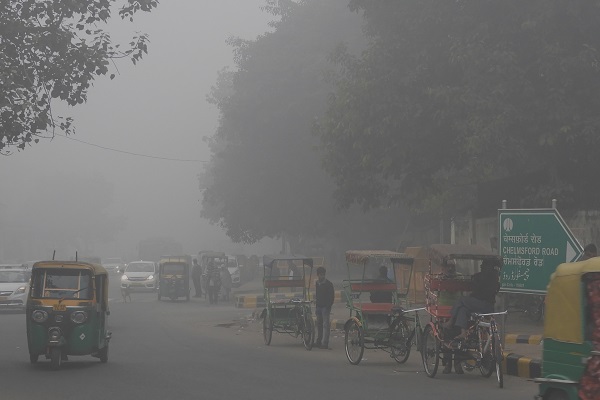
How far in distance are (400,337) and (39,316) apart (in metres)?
5.94

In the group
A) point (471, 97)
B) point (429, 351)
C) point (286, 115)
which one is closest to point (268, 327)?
point (471, 97)

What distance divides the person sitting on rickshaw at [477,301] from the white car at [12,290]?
23.1m

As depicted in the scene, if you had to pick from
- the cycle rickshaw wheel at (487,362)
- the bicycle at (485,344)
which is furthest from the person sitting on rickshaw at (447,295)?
the cycle rickshaw wheel at (487,362)

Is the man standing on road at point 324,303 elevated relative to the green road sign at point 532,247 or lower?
lower

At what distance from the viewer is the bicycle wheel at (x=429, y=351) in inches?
586

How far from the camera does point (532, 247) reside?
53.2ft

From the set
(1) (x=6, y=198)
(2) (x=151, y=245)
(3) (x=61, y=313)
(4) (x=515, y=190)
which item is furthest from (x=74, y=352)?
(1) (x=6, y=198)

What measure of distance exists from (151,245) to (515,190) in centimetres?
8346

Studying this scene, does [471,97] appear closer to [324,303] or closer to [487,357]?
[324,303]

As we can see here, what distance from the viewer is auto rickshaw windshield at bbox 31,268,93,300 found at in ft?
53.8

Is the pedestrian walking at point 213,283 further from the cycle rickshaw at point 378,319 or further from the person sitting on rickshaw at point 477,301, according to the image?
the person sitting on rickshaw at point 477,301

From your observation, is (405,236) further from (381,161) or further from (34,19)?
(34,19)

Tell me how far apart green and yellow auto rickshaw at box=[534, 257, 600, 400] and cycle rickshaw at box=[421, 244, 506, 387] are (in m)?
4.28

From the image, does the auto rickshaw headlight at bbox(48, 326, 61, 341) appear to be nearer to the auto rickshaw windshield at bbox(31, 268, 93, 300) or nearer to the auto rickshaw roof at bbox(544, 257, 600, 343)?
the auto rickshaw windshield at bbox(31, 268, 93, 300)
